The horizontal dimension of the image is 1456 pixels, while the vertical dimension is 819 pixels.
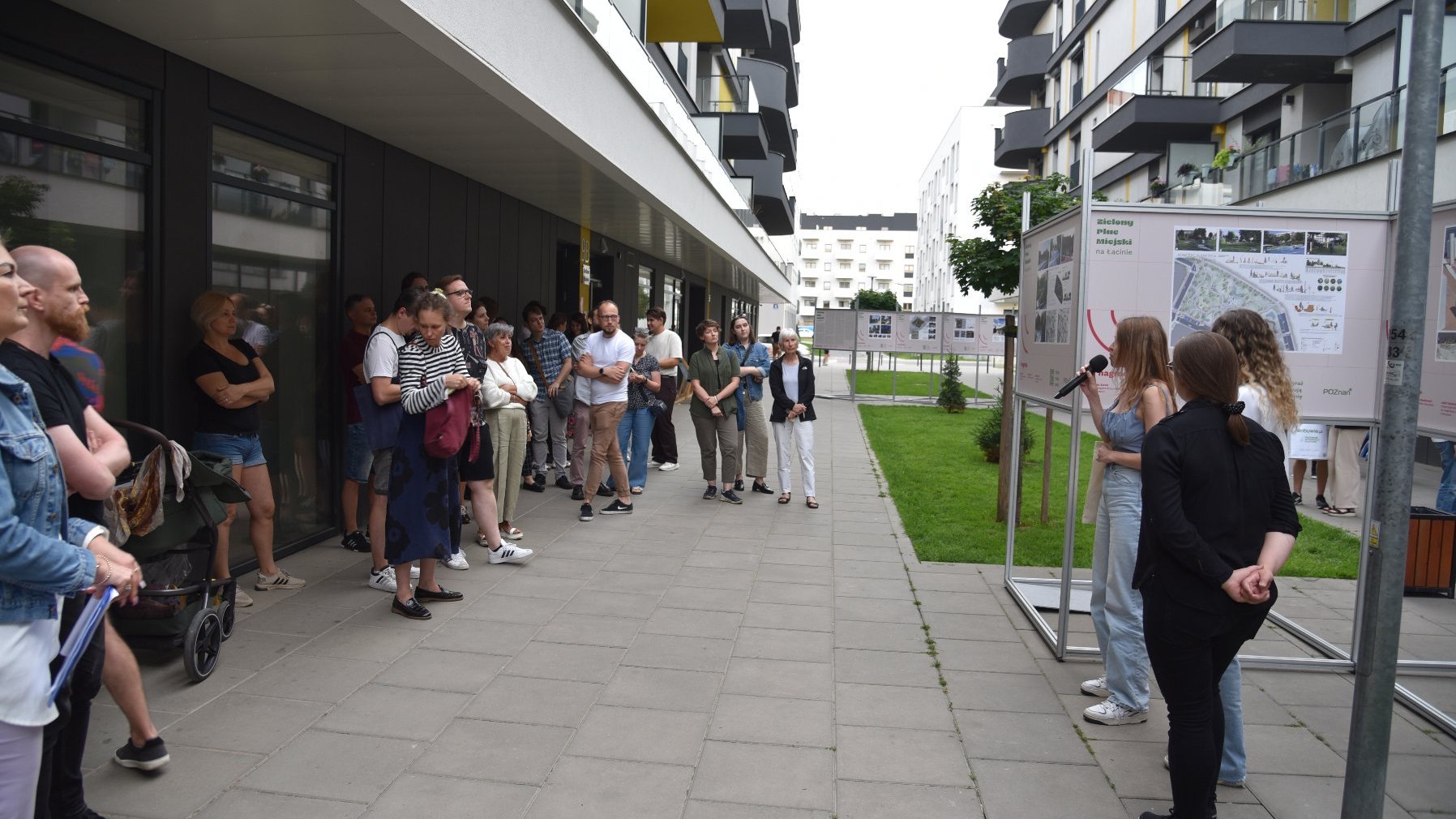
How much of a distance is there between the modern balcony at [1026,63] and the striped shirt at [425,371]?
3947 centimetres

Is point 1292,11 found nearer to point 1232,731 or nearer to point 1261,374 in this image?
point 1261,374

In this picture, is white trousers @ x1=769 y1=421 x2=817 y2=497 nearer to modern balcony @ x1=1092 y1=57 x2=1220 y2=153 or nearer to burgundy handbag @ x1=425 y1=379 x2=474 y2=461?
burgundy handbag @ x1=425 y1=379 x2=474 y2=461

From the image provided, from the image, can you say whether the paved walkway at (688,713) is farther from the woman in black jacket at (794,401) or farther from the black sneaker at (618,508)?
the woman in black jacket at (794,401)

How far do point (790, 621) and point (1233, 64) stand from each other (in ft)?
61.7

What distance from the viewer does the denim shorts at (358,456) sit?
282 inches

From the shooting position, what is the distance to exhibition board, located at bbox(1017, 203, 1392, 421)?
533cm

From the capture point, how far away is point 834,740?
14.0ft

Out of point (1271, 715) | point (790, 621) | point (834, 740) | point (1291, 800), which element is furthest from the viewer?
point (790, 621)

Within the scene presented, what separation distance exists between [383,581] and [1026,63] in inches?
1600

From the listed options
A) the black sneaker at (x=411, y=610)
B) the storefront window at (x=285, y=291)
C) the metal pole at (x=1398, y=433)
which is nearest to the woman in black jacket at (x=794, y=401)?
the storefront window at (x=285, y=291)

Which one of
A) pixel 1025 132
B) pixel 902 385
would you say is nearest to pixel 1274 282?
pixel 902 385

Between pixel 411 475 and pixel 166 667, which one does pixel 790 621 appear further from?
pixel 166 667

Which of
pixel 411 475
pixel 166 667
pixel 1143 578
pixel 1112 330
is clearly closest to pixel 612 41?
pixel 411 475

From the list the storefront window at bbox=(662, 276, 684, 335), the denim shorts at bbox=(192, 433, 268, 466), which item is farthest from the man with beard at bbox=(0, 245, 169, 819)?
the storefront window at bbox=(662, 276, 684, 335)
